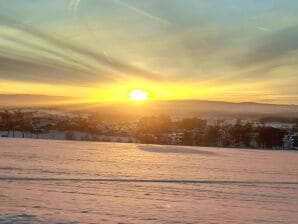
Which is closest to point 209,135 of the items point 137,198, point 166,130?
point 166,130

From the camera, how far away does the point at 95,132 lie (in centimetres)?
16412

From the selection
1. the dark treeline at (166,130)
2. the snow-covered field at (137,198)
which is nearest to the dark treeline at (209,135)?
the dark treeline at (166,130)

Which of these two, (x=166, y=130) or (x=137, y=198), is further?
(x=166, y=130)

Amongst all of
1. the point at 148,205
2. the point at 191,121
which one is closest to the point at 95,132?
the point at 191,121

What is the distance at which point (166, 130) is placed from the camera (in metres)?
157

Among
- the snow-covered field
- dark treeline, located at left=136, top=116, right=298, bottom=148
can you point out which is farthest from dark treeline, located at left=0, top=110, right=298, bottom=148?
the snow-covered field

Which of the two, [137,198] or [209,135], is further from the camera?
[209,135]

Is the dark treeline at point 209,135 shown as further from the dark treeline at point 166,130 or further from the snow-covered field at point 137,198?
the snow-covered field at point 137,198

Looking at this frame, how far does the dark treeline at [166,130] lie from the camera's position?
13609cm

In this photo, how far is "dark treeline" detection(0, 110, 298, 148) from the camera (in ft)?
446

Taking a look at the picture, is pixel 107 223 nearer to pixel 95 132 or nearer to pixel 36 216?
pixel 36 216

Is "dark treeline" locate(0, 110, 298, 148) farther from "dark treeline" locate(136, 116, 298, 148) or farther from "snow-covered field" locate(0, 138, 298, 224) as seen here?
"snow-covered field" locate(0, 138, 298, 224)

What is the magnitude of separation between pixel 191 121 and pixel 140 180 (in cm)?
15494

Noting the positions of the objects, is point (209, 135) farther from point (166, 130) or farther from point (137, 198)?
point (137, 198)
